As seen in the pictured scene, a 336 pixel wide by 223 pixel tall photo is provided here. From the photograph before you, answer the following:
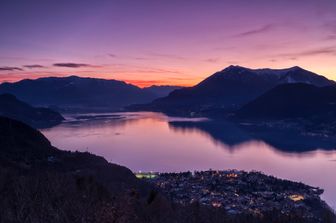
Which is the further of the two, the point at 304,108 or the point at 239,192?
the point at 304,108

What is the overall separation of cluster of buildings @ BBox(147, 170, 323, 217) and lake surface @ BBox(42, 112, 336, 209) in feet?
17.6

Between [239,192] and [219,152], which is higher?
[239,192]

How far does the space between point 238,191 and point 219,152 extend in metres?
47.0

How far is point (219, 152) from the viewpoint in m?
90.3

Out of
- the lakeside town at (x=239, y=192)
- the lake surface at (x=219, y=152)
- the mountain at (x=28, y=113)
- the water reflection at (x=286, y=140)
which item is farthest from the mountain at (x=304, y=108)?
the lakeside town at (x=239, y=192)

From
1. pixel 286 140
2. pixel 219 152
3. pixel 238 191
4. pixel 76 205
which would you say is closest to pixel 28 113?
pixel 219 152

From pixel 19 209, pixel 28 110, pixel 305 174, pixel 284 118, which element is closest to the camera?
pixel 19 209

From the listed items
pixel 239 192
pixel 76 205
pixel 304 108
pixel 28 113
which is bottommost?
pixel 239 192

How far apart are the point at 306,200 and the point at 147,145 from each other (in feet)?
206

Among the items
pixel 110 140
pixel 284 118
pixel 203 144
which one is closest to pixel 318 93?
pixel 284 118

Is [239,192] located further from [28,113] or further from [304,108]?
[304,108]

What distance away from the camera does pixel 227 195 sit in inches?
1609

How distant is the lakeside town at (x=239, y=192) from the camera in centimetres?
3562

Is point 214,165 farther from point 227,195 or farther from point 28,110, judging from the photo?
point 28,110
